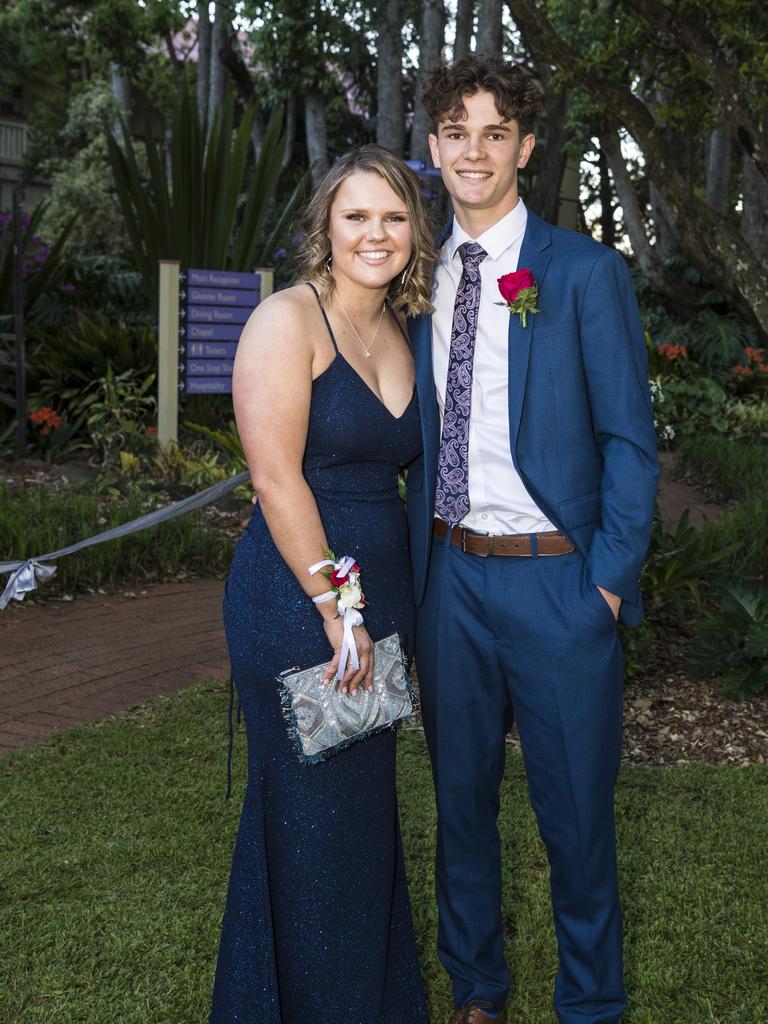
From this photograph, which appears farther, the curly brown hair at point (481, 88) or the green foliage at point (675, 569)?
the green foliage at point (675, 569)

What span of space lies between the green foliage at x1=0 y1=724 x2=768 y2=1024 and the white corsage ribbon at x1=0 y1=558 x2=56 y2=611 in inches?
29.0

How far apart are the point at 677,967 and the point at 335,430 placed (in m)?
1.84

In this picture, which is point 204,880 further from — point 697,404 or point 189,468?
point 697,404

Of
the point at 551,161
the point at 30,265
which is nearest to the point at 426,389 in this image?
the point at 30,265

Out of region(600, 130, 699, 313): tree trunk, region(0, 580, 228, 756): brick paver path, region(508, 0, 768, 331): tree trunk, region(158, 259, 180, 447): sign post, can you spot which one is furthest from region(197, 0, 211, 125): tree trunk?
region(0, 580, 228, 756): brick paver path

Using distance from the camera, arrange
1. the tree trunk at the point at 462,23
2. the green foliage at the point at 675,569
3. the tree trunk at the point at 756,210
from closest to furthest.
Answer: the green foliage at the point at 675,569
the tree trunk at the point at 756,210
the tree trunk at the point at 462,23

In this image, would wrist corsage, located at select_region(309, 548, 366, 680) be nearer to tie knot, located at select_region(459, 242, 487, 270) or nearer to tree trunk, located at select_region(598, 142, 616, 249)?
tie knot, located at select_region(459, 242, 487, 270)

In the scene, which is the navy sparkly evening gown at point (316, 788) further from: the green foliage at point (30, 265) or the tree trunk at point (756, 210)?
the tree trunk at point (756, 210)

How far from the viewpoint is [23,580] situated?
161 inches

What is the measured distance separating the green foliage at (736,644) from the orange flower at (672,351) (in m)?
7.06

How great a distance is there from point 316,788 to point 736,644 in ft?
10.4

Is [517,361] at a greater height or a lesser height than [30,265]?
lesser

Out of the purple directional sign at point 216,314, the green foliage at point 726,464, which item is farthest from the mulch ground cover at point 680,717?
the purple directional sign at point 216,314

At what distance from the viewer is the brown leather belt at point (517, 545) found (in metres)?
2.65
